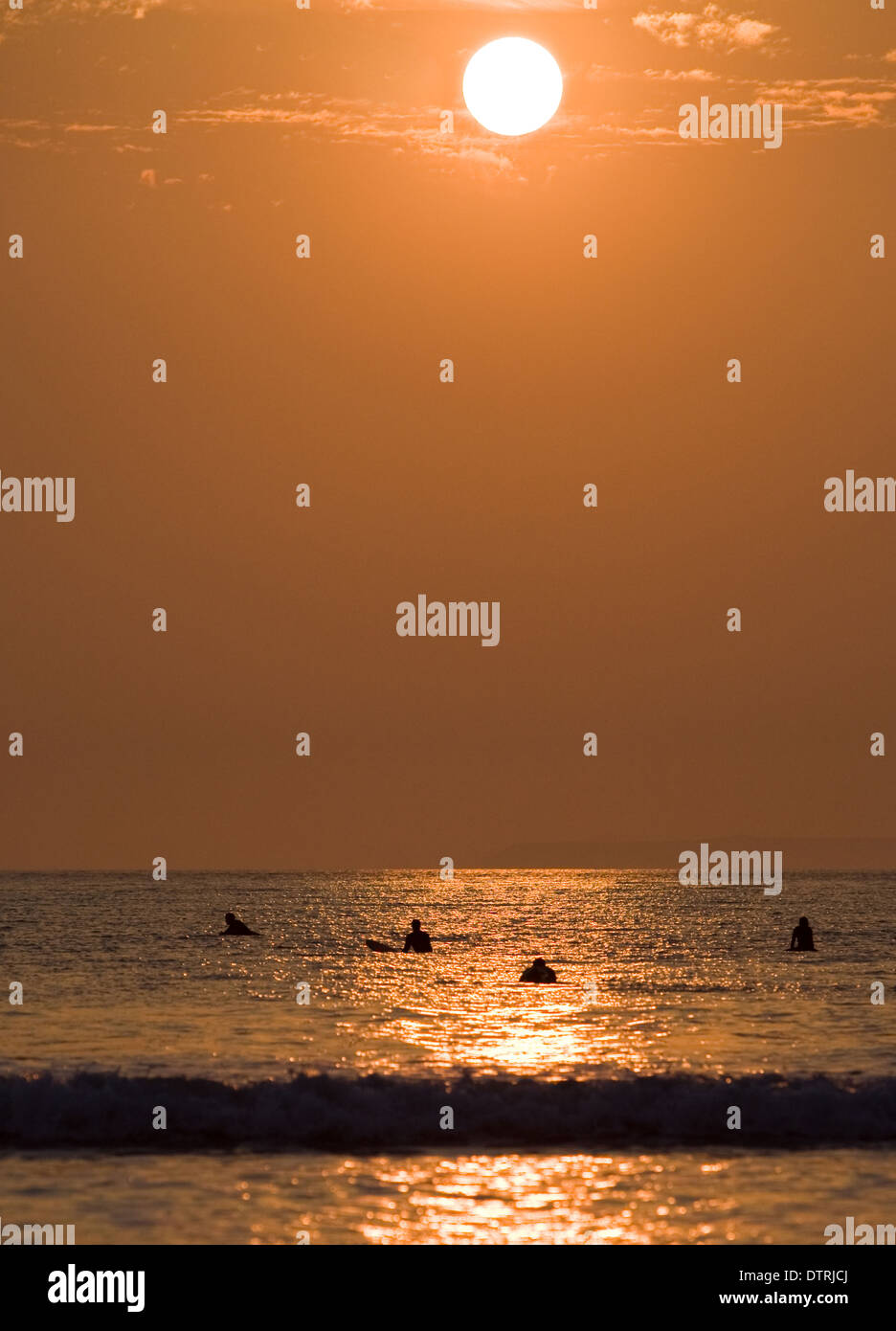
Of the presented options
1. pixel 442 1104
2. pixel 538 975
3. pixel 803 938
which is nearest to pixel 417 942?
pixel 538 975

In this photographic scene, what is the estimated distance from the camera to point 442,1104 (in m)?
24.6

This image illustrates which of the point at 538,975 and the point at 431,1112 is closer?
the point at 431,1112

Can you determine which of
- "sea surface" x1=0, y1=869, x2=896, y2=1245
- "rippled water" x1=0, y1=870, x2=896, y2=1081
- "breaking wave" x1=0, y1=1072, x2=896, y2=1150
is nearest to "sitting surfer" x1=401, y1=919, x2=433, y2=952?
"rippled water" x1=0, y1=870, x2=896, y2=1081

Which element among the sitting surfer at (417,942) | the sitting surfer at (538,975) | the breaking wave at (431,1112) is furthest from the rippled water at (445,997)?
the breaking wave at (431,1112)

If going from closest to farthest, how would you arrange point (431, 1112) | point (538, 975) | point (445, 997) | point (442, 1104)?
point (431, 1112), point (442, 1104), point (445, 997), point (538, 975)

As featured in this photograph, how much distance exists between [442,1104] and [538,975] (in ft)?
75.5

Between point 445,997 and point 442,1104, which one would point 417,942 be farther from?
point 442,1104

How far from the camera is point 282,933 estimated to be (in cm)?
8294

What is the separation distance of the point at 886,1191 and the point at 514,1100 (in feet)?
23.5

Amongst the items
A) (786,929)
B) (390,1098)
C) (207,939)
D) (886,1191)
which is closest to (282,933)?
(207,939)

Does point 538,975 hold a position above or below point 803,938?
below

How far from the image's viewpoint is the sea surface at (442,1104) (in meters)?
17.9
